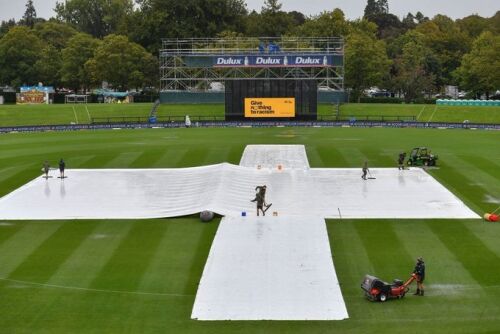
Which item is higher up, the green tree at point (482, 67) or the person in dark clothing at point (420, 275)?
the green tree at point (482, 67)

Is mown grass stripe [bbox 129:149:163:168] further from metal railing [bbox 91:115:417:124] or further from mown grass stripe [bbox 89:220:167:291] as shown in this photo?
metal railing [bbox 91:115:417:124]

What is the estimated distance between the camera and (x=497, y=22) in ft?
566

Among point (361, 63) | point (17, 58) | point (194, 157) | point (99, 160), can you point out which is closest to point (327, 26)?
point (361, 63)

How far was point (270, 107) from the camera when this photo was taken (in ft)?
276

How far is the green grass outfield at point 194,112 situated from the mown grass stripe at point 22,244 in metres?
60.2

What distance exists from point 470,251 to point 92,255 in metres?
15.3

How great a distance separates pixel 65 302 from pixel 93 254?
17.5ft

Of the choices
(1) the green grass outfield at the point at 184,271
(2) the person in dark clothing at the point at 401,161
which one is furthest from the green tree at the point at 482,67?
(1) the green grass outfield at the point at 184,271

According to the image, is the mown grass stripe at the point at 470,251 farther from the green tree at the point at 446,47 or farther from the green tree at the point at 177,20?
the green tree at the point at 177,20

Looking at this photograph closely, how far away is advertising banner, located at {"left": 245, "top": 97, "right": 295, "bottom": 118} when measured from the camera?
84125 millimetres

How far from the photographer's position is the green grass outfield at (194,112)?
9100cm

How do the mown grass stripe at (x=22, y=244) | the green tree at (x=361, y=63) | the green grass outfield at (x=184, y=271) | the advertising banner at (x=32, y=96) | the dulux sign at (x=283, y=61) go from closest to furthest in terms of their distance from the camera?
the green grass outfield at (x=184, y=271), the mown grass stripe at (x=22, y=244), the dulux sign at (x=283, y=61), the green tree at (x=361, y=63), the advertising banner at (x=32, y=96)

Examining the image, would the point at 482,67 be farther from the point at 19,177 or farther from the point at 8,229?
the point at 8,229

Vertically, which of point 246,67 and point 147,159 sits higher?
point 246,67
